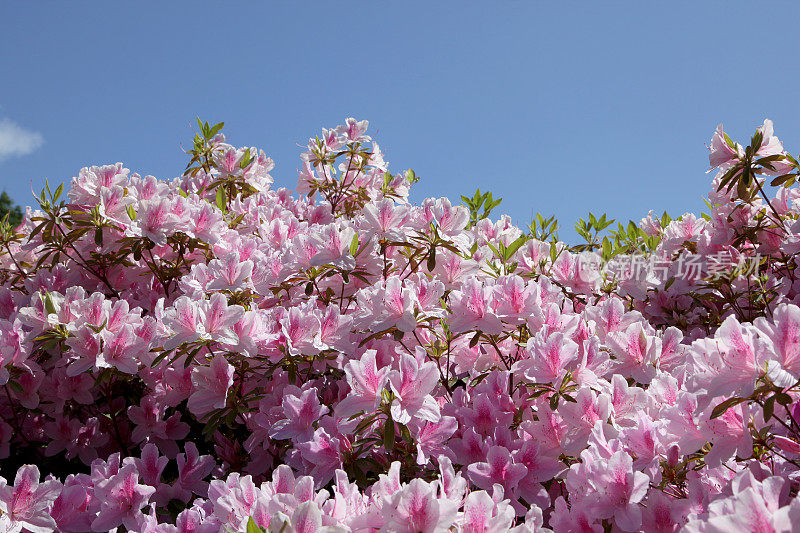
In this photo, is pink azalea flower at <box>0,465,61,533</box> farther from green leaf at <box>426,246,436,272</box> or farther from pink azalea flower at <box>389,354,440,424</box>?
green leaf at <box>426,246,436,272</box>

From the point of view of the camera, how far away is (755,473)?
1.44 metres

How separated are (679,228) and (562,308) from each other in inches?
51.9

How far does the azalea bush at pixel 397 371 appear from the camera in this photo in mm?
1451

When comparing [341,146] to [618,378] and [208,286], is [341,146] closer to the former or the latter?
[208,286]

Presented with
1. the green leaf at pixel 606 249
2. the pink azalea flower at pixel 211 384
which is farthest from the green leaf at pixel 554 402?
the green leaf at pixel 606 249

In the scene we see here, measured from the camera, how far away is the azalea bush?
1451 millimetres

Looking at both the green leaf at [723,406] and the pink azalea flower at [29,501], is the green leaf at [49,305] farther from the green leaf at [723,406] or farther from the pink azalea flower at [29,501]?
the green leaf at [723,406]

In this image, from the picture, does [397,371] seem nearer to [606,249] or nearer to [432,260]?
[432,260]

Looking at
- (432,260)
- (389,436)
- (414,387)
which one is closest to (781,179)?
(432,260)

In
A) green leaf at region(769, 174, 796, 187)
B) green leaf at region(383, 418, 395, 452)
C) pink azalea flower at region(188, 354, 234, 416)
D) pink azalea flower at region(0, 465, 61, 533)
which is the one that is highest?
green leaf at region(769, 174, 796, 187)

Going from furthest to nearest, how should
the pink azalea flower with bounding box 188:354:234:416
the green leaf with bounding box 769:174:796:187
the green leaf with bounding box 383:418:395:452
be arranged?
the green leaf with bounding box 769:174:796:187 → the pink azalea flower with bounding box 188:354:234:416 → the green leaf with bounding box 383:418:395:452

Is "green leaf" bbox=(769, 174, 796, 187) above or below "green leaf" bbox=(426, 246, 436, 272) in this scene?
above

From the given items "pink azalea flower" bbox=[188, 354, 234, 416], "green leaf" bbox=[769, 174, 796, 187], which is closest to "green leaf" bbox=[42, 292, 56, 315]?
"pink azalea flower" bbox=[188, 354, 234, 416]

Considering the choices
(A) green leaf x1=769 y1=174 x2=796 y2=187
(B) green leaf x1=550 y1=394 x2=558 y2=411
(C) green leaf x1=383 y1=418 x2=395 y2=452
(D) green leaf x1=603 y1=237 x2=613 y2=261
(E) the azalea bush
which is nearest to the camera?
(E) the azalea bush
